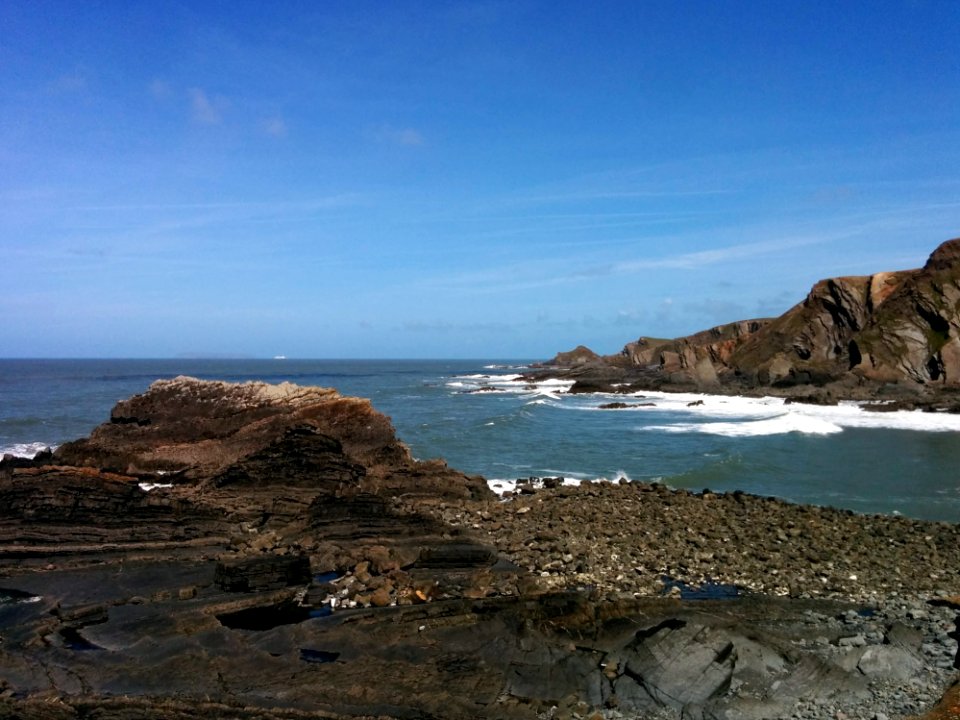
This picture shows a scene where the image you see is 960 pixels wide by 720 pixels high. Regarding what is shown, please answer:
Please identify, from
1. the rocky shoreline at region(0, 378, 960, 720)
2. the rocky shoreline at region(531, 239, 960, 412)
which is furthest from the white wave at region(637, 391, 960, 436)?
the rocky shoreline at region(0, 378, 960, 720)

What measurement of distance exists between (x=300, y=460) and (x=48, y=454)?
8.54 metres

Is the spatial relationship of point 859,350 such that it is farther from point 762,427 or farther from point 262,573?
point 262,573

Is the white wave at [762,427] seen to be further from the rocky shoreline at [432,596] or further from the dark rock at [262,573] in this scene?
the dark rock at [262,573]

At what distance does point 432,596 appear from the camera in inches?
468

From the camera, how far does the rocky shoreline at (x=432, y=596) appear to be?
863 cm

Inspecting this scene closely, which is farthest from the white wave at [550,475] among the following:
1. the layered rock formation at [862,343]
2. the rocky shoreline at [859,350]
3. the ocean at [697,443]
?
the layered rock formation at [862,343]

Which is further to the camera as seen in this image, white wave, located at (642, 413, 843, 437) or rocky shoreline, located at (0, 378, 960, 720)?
white wave, located at (642, 413, 843, 437)

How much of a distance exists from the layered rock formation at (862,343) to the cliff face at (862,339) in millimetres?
74

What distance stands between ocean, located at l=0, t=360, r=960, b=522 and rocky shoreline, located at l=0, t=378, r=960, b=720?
179 inches

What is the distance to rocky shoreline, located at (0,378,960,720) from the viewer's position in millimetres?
8633

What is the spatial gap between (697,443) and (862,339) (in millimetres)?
38480

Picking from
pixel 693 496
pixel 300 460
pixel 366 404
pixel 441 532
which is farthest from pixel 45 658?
pixel 693 496

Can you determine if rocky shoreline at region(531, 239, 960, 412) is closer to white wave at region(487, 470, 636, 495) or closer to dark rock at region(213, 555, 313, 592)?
white wave at region(487, 470, 636, 495)

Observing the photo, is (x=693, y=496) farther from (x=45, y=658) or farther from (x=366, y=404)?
(x=45, y=658)
